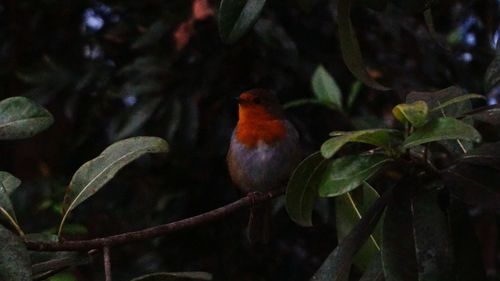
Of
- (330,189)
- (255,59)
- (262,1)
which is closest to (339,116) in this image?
(255,59)

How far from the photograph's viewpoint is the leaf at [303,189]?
1833 mm

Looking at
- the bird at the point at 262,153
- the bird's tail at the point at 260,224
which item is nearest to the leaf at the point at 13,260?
the bird's tail at the point at 260,224

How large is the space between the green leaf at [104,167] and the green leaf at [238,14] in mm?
291

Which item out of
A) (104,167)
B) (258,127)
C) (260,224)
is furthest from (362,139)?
(258,127)

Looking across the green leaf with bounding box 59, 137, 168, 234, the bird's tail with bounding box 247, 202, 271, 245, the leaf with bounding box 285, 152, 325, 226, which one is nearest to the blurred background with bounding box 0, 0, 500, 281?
the bird's tail with bounding box 247, 202, 271, 245

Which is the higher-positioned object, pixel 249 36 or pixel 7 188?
pixel 7 188

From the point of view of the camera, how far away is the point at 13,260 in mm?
1677

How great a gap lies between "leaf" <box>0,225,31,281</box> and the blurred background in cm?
205

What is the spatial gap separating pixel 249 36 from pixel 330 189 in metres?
2.34

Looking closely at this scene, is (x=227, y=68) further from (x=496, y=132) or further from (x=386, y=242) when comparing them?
(x=386, y=242)

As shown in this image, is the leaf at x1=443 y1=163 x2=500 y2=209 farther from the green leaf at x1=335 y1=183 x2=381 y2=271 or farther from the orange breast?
the orange breast

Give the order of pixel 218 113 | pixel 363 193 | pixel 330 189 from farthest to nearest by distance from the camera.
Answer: pixel 218 113 < pixel 363 193 < pixel 330 189

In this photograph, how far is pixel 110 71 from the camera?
4.27 meters

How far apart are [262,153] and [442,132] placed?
217 centimetres
